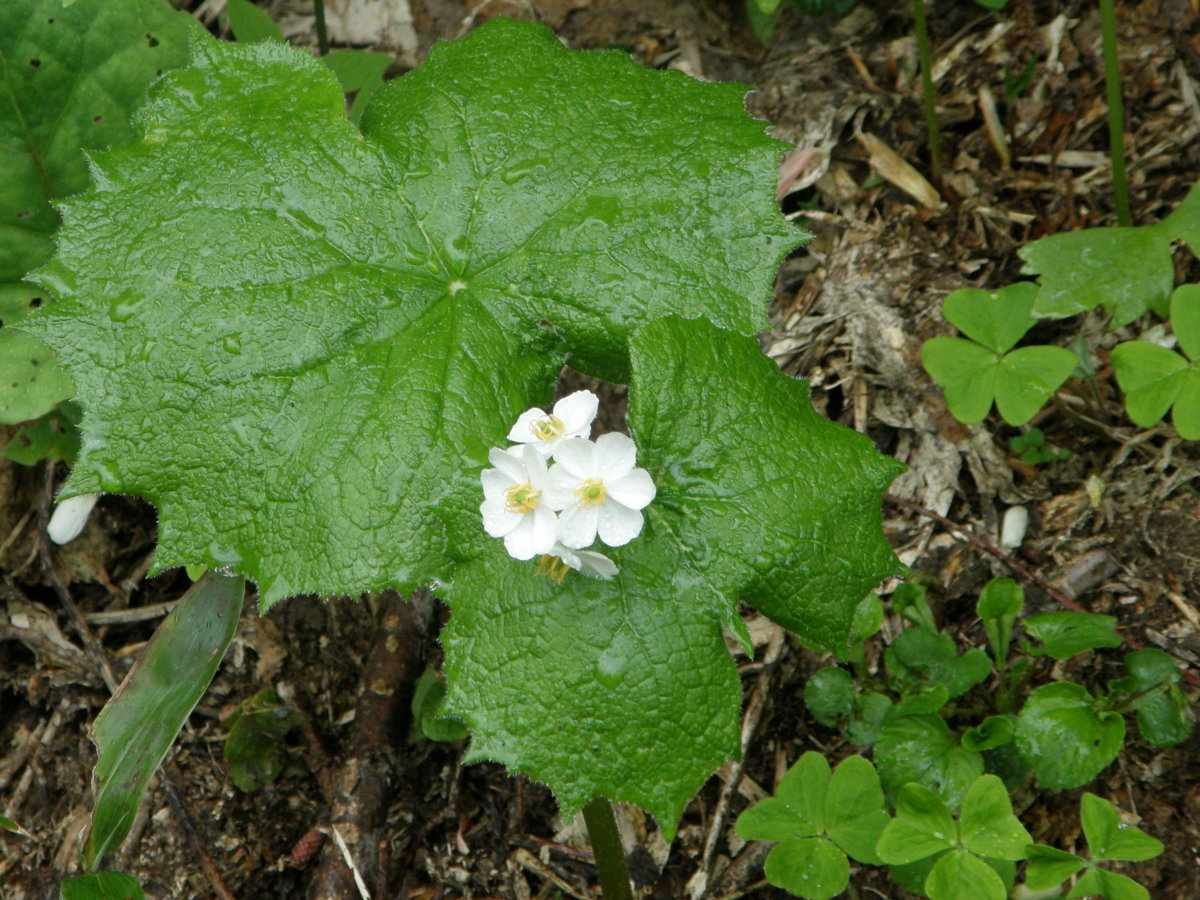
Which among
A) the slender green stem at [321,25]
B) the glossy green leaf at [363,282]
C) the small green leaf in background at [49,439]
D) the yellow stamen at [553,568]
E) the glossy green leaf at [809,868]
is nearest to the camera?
the yellow stamen at [553,568]

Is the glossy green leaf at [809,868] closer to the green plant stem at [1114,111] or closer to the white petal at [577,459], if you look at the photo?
the white petal at [577,459]

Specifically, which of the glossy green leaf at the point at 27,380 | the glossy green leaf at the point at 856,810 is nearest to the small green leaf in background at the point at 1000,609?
the glossy green leaf at the point at 856,810

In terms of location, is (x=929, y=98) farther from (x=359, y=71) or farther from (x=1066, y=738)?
(x=1066, y=738)

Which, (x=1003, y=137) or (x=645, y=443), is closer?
(x=645, y=443)

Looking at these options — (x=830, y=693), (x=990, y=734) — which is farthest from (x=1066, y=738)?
(x=830, y=693)

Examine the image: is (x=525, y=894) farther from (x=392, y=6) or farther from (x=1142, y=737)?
(x=392, y=6)

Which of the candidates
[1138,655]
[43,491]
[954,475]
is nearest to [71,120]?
[43,491]

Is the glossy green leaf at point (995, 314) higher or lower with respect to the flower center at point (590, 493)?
lower
